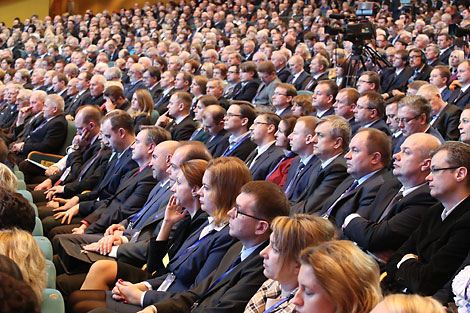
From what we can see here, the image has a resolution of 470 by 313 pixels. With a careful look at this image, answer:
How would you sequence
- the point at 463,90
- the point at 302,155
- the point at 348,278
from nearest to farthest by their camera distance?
the point at 348,278, the point at 302,155, the point at 463,90

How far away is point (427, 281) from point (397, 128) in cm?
215

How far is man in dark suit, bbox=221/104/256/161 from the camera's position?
14.8 ft

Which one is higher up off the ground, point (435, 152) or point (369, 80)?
point (435, 152)

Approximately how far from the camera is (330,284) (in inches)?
65.1

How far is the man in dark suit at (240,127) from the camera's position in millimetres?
4504

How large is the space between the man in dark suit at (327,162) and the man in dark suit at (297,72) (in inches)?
150

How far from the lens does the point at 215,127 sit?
192 inches

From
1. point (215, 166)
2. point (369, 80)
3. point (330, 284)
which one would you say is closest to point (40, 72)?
point (369, 80)

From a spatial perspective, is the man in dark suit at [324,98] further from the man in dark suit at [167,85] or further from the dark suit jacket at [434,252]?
the dark suit jacket at [434,252]

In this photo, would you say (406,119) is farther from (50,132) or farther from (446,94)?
(50,132)

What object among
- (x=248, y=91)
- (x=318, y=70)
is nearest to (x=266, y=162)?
(x=248, y=91)

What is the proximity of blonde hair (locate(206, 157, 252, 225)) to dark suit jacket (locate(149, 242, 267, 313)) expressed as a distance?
0.21 metres

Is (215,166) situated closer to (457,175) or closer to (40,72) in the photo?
(457,175)

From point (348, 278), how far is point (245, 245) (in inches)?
31.9
